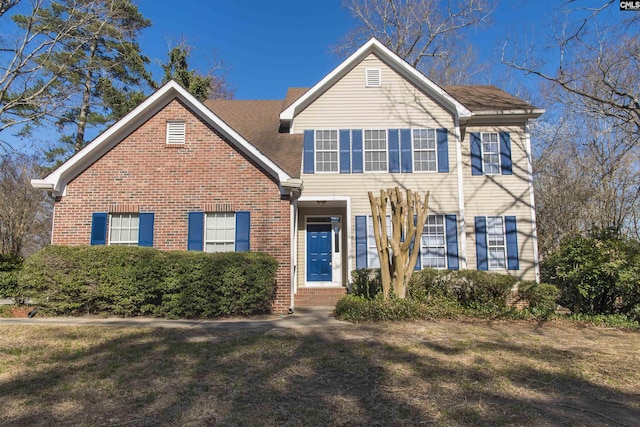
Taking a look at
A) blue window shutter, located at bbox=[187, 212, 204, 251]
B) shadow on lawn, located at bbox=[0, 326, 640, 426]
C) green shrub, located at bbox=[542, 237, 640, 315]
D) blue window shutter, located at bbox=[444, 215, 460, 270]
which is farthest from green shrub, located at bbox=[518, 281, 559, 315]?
blue window shutter, located at bbox=[187, 212, 204, 251]

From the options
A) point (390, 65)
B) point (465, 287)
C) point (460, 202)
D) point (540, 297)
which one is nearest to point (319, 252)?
point (460, 202)

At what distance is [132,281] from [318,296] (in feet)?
17.7

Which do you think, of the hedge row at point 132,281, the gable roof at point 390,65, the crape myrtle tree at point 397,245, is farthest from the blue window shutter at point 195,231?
the gable roof at point 390,65

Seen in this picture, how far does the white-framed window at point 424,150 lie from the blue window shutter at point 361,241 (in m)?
2.49

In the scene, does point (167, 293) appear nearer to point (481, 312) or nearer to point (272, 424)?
point (272, 424)

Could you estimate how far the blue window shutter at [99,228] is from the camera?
1016 cm

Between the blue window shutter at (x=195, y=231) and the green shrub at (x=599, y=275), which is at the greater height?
the blue window shutter at (x=195, y=231)

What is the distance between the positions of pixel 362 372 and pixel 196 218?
647cm

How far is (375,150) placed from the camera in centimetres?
1359

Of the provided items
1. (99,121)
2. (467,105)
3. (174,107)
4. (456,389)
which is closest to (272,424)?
(456,389)

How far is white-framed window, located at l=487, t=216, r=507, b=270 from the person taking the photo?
13.1m

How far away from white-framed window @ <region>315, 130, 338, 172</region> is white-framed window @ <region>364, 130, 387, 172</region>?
3.32 ft

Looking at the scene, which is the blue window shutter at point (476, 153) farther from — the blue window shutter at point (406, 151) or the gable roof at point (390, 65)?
the blue window shutter at point (406, 151)

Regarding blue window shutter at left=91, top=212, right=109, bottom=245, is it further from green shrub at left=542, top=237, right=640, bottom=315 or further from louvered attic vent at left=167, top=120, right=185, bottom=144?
green shrub at left=542, top=237, right=640, bottom=315
